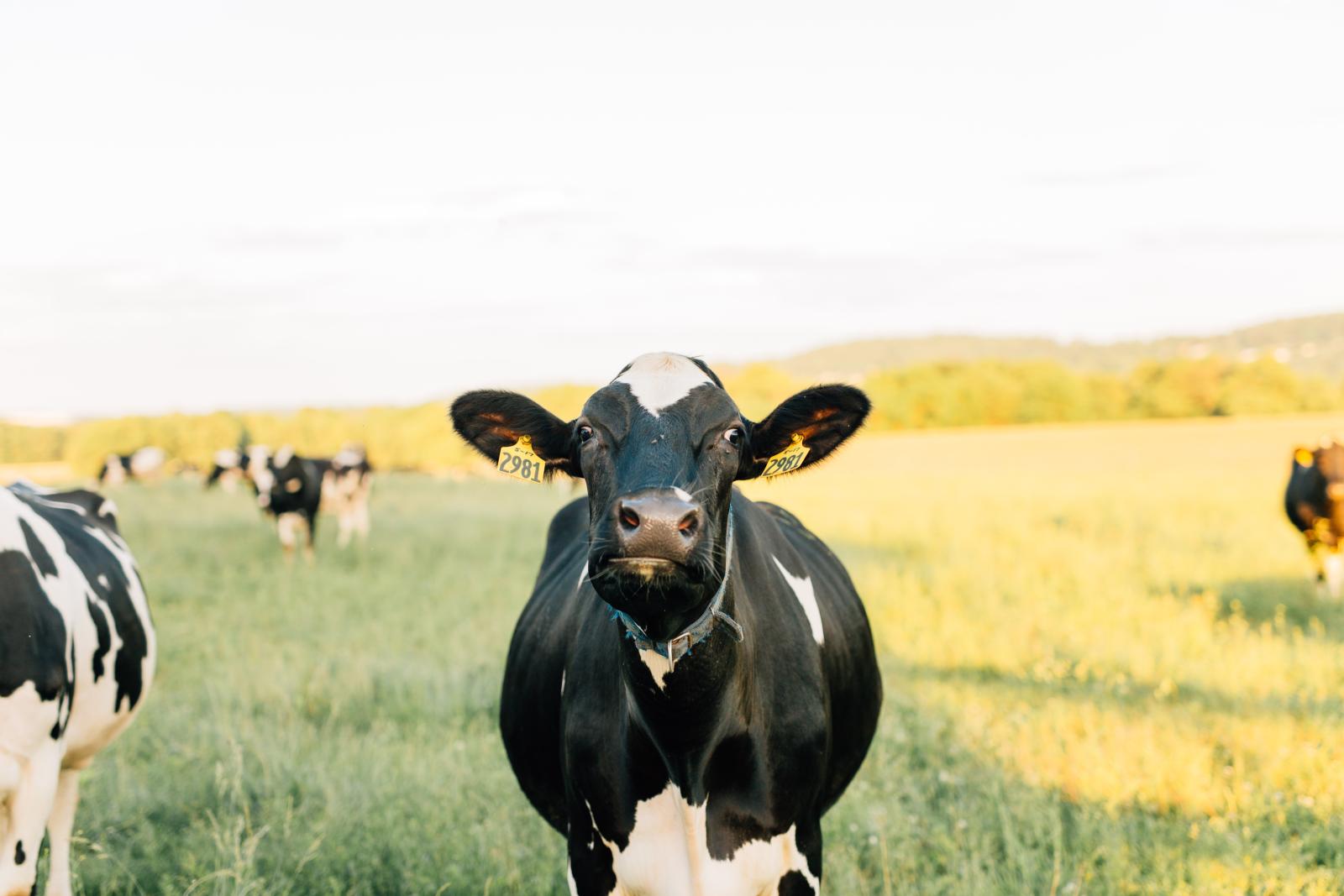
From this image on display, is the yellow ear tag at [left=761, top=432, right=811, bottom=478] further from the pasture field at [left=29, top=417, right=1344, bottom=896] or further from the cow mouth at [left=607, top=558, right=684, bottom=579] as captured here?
the pasture field at [left=29, top=417, right=1344, bottom=896]

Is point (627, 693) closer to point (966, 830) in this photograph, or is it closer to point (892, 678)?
point (966, 830)

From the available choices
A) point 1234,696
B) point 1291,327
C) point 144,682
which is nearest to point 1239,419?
point 1291,327

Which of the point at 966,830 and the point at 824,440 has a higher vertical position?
the point at 824,440

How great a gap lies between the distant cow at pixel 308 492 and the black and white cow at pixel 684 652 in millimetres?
14892

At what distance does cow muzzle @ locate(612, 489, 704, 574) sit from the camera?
2494 millimetres

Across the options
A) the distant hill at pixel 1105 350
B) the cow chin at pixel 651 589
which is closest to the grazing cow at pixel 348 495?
the cow chin at pixel 651 589

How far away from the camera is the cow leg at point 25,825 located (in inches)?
154

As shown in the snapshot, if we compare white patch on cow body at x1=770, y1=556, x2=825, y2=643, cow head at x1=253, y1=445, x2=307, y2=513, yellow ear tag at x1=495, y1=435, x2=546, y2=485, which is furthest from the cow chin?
cow head at x1=253, y1=445, x2=307, y2=513

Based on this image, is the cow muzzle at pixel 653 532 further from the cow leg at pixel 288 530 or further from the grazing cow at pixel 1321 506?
the cow leg at pixel 288 530

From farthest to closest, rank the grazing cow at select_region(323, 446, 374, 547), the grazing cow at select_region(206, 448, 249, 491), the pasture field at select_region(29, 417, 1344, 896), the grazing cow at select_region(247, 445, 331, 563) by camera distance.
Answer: the grazing cow at select_region(206, 448, 249, 491), the grazing cow at select_region(323, 446, 374, 547), the grazing cow at select_region(247, 445, 331, 563), the pasture field at select_region(29, 417, 1344, 896)

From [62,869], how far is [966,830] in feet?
13.6

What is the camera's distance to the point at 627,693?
3107 mm

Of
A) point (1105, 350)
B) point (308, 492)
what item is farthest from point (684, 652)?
point (1105, 350)

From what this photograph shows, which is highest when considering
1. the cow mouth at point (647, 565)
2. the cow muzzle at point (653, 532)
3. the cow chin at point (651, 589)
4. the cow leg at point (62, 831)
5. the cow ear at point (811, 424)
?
the cow ear at point (811, 424)
